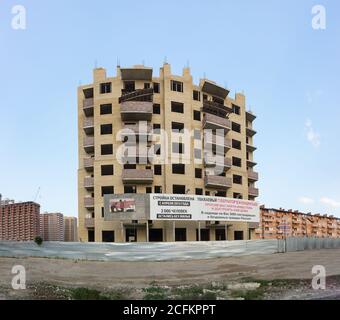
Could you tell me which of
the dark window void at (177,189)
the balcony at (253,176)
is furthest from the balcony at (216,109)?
the balcony at (253,176)

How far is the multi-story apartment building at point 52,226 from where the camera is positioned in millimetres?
93500

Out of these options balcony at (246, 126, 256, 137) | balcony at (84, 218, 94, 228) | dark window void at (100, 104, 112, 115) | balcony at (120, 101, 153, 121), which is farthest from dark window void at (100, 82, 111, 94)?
balcony at (246, 126, 256, 137)

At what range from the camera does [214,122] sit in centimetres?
3991

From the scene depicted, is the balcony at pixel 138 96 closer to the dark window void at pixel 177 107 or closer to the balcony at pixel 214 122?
the dark window void at pixel 177 107

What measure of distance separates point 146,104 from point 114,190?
10.6 m

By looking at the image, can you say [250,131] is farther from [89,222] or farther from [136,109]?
[89,222]

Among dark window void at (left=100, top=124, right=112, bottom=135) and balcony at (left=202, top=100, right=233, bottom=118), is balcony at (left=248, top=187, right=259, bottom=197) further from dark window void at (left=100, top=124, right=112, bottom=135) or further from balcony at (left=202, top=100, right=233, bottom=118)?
dark window void at (left=100, top=124, right=112, bottom=135)

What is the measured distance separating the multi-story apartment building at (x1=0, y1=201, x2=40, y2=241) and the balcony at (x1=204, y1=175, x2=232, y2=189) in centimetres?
4888

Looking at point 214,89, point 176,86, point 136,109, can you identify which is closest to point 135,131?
point 136,109

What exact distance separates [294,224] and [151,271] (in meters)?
106

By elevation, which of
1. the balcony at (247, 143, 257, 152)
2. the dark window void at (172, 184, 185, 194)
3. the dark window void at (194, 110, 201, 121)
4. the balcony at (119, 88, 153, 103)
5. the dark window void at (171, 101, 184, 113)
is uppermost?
the balcony at (119, 88, 153, 103)

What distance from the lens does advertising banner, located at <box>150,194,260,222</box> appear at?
3113 centimetres
